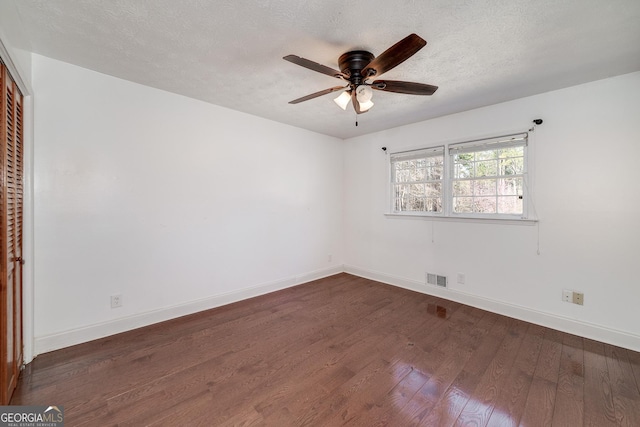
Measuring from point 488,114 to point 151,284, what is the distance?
429cm

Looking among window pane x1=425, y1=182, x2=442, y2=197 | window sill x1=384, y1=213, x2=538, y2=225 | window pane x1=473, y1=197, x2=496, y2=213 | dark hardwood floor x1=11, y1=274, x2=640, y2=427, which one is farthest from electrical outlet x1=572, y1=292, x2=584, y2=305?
window pane x1=425, y1=182, x2=442, y2=197

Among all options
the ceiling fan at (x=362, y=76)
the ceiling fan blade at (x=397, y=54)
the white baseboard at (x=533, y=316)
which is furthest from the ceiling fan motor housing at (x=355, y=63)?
the white baseboard at (x=533, y=316)

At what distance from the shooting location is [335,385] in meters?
1.83

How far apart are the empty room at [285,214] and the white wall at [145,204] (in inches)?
0.8

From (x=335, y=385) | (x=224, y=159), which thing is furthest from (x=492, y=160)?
(x=224, y=159)

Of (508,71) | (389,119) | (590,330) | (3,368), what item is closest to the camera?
(3,368)

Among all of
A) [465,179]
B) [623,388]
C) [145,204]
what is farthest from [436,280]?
[145,204]

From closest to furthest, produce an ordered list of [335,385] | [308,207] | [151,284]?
[335,385]
[151,284]
[308,207]

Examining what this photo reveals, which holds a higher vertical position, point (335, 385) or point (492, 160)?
point (492, 160)

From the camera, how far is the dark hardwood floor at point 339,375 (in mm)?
1575

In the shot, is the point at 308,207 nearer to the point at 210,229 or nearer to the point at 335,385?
the point at 210,229

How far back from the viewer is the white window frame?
2863 mm

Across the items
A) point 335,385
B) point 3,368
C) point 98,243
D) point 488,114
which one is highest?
point 488,114

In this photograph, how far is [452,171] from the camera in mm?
3471
